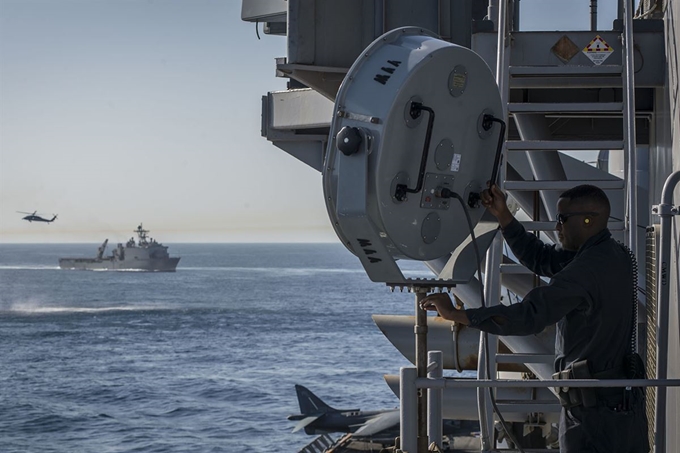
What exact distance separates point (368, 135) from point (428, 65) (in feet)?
1.80

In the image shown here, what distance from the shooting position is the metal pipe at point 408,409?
543cm

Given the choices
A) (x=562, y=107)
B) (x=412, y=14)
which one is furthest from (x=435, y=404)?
(x=412, y=14)

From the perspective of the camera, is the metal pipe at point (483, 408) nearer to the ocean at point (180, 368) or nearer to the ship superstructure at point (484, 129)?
the ship superstructure at point (484, 129)

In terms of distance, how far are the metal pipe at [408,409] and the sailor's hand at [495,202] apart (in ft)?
3.91

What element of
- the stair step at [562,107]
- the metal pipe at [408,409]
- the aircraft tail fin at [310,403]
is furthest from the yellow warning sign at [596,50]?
the aircraft tail fin at [310,403]

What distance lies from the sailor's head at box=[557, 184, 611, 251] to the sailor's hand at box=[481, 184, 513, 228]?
57cm

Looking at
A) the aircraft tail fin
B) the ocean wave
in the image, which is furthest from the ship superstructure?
the ocean wave

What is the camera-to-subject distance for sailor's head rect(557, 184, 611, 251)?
5570 mm

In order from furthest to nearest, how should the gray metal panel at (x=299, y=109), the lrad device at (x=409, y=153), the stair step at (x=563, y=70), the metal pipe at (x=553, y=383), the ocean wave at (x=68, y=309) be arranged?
the ocean wave at (x=68, y=309), the gray metal panel at (x=299, y=109), the stair step at (x=563, y=70), the lrad device at (x=409, y=153), the metal pipe at (x=553, y=383)

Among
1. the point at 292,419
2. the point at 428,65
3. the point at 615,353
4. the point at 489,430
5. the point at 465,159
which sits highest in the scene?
the point at 428,65

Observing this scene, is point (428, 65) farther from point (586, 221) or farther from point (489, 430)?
point (489, 430)

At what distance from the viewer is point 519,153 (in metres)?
12.2

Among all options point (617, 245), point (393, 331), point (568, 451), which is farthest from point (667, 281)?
point (393, 331)

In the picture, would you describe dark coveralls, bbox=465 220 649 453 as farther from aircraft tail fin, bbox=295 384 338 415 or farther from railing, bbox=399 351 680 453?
aircraft tail fin, bbox=295 384 338 415
